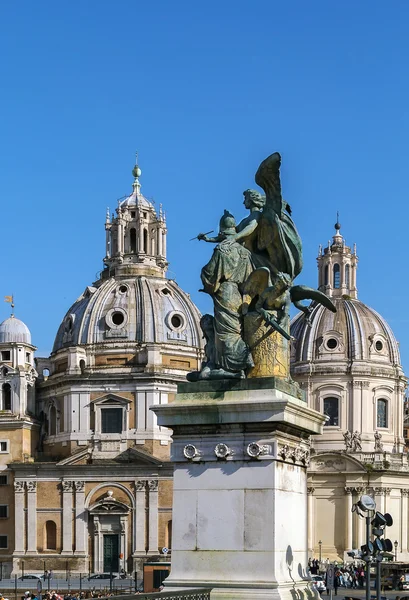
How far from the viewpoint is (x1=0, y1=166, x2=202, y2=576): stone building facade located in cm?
9606

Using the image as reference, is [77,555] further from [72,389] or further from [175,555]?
[175,555]

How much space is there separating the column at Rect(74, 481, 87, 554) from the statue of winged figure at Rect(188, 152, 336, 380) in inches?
3210

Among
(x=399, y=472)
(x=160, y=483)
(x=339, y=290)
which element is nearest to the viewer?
(x=160, y=483)

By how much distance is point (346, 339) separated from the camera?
4345 inches

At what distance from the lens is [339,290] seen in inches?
4545

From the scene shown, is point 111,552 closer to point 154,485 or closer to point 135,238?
point 154,485

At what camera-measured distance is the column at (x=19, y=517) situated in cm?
9650

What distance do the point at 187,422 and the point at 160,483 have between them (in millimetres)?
81155

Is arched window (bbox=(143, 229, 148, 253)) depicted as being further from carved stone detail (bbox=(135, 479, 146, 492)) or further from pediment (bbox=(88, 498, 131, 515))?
pediment (bbox=(88, 498, 131, 515))

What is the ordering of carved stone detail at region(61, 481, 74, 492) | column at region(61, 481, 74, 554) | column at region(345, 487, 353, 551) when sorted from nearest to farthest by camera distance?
column at region(61, 481, 74, 554) → carved stone detail at region(61, 481, 74, 492) → column at region(345, 487, 353, 551)

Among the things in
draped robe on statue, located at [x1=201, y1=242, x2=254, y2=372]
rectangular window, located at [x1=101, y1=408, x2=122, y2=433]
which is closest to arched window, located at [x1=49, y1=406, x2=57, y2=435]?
rectangular window, located at [x1=101, y1=408, x2=122, y2=433]

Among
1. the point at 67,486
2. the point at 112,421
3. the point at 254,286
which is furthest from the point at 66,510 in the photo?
the point at 254,286

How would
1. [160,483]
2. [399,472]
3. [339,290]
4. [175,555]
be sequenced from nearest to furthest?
[175,555], [160,483], [399,472], [339,290]

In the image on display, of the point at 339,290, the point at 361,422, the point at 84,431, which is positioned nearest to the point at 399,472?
the point at 361,422
